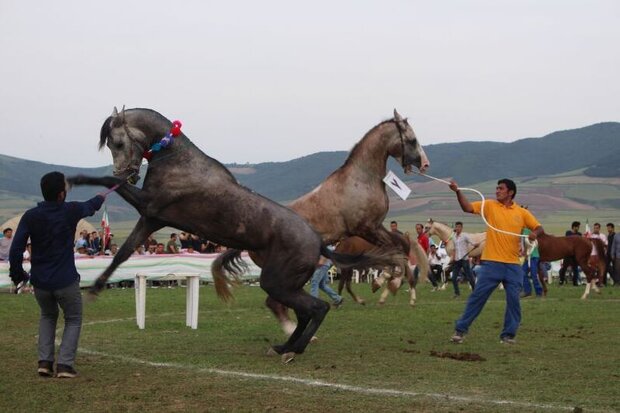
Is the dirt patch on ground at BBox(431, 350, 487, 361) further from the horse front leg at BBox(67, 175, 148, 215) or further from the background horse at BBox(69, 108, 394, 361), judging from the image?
the horse front leg at BBox(67, 175, 148, 215)

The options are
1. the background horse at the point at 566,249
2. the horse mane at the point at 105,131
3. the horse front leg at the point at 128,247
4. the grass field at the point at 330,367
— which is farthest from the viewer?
the background horse at the point at 566,249

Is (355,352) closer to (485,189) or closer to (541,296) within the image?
(541,296)

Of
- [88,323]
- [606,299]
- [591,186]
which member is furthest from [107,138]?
[591,186]

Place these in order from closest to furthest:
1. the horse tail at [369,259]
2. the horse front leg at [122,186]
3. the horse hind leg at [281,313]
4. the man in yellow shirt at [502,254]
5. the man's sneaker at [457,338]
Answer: the horse front leg at [122,186] < the horse tail at [369,259] < the horse hind leg at [281,313] < the man in yellow shirt at [502,254] < the man's sneaker at [457,338]

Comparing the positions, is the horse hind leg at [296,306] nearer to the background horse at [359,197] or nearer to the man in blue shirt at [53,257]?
the background horse at [359,197]

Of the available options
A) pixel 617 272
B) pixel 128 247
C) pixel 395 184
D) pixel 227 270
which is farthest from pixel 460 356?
pixel 617 272

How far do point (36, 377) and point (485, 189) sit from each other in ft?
474

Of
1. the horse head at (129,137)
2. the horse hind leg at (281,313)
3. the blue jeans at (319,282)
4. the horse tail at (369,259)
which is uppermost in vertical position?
the horse head at (129,137)

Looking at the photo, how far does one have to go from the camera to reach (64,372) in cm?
943

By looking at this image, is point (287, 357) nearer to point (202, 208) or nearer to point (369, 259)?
point (369, 259)

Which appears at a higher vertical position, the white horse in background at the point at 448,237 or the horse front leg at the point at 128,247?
the horse front leg at the point at 128,247

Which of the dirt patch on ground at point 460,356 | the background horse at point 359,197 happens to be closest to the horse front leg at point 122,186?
the background horse at point 359,197

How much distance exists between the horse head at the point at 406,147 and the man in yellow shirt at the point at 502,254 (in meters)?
0.97

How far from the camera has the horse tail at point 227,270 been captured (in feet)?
39.1
